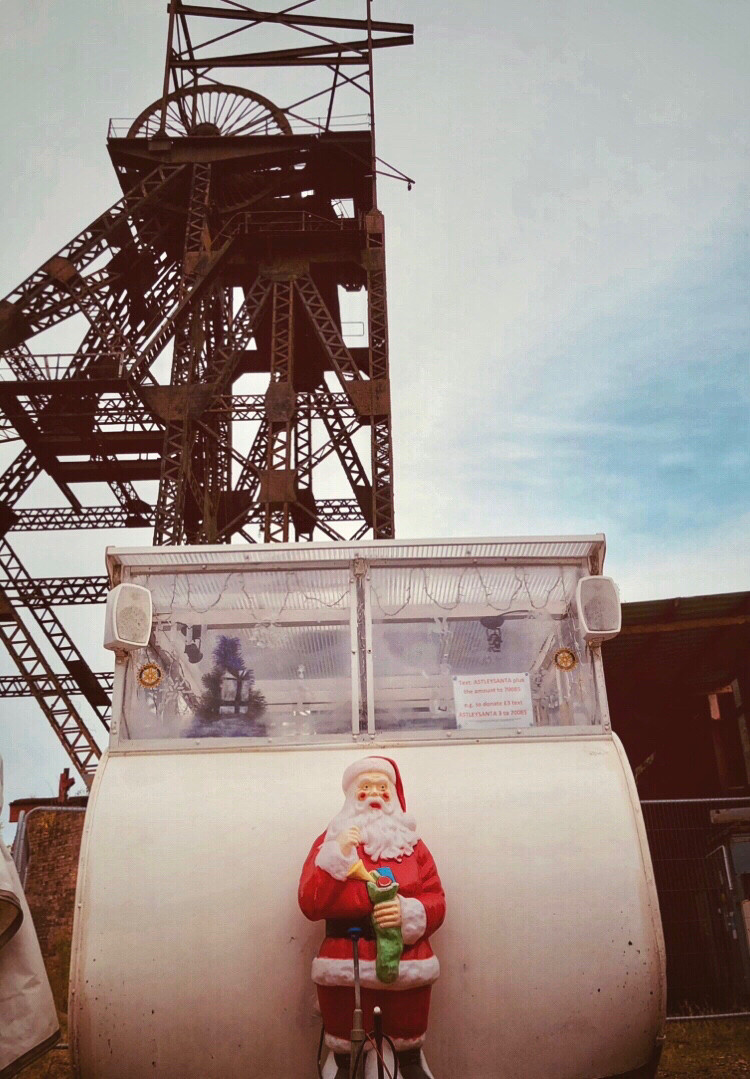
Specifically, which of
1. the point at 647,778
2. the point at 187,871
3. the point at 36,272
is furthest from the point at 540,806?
the point at 36,272

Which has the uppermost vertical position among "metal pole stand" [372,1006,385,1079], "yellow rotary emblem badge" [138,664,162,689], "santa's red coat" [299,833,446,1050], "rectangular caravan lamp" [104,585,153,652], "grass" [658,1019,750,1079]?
"rectangular caravan lamp" [104,585,153,652]

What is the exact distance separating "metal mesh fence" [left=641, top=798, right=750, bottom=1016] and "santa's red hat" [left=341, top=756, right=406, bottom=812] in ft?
15.9

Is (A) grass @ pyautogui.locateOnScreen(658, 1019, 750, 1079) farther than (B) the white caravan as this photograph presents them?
Yes

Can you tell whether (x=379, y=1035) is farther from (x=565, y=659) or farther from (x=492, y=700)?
(x=565, y=659)

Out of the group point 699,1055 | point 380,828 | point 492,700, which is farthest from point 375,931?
point 699,1055

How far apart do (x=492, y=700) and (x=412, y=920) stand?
153 cm

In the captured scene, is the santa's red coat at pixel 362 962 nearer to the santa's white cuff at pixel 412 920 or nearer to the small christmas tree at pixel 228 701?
the santa's white cuff at pixel 412 920

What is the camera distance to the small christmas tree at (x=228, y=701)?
17.4 feet

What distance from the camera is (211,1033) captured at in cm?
454

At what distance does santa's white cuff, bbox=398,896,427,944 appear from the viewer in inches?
166

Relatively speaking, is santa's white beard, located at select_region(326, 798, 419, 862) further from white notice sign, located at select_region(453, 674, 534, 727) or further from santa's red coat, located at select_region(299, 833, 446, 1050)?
white notice sign, located at select_region(453, 674, 534, 727)

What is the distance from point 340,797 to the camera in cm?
494

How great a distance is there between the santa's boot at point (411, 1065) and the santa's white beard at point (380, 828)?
897mm

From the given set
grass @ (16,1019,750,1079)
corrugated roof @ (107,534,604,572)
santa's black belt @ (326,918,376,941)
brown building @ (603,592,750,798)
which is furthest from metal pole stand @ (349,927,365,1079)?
brown building @ (603,592,750,798)
